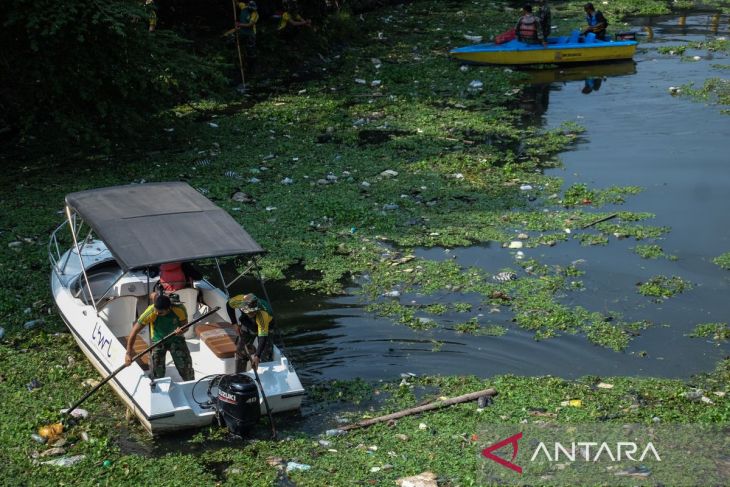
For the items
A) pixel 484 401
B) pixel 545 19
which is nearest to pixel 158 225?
pixel 484 401

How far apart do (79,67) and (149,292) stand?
6.46 meters

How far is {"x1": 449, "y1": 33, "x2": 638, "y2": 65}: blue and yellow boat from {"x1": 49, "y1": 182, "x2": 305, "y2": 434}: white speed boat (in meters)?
13.1

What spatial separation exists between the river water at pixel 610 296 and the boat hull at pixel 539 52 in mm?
3577

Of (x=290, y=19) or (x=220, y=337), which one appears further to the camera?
(x=290, y=19)

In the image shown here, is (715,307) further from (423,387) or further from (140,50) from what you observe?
(140,50)

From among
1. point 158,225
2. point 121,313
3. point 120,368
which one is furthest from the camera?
Result: point 121,313

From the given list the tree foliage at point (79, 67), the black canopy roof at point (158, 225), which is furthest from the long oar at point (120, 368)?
the tree foliage at point (79, 67)

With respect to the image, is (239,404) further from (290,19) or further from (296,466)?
(290,19)

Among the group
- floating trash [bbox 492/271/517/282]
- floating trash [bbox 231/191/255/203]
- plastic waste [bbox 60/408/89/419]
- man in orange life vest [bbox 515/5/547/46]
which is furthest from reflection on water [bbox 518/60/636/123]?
plastic waste [bbox 60/408/89/419]

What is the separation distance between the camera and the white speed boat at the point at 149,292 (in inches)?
323

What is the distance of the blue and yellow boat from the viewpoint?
71.7 feet

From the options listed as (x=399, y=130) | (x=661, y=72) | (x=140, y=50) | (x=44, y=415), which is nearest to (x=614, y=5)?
(x=661, y=72)

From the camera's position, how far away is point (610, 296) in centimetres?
1072

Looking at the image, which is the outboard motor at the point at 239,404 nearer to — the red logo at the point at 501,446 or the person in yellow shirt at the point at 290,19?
the red logo at the point at 501,446
